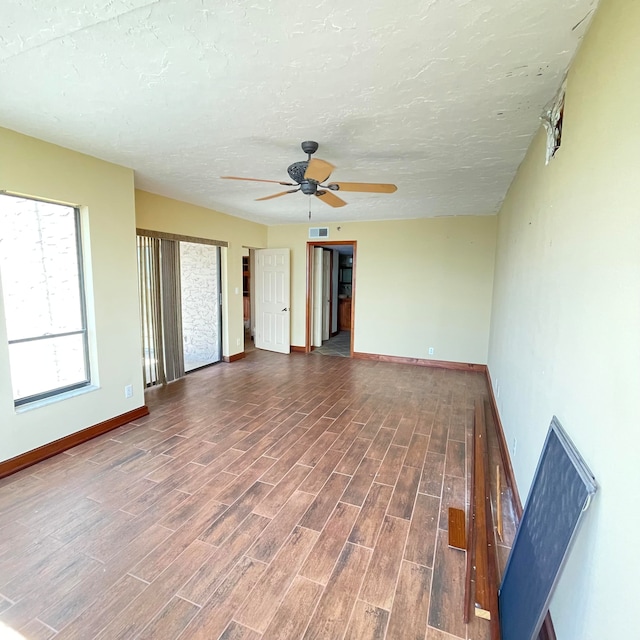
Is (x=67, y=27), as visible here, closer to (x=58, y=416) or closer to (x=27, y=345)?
(x=27, y=345)

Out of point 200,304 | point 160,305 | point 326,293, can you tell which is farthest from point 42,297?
point 326,293

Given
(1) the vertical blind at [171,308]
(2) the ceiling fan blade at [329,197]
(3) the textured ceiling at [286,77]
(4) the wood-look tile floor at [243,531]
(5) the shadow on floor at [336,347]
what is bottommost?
(4) the wood-look tile floor at [243,531]

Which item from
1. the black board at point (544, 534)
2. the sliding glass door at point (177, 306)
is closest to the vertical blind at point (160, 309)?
the sliding glass door at point (177, 306)

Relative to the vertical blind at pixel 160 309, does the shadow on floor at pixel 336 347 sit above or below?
below

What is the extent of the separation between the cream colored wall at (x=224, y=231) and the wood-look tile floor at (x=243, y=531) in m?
2.44

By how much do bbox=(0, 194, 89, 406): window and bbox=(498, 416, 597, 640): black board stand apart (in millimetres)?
3473

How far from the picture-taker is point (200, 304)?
227 inches

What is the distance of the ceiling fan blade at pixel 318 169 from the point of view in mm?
2297

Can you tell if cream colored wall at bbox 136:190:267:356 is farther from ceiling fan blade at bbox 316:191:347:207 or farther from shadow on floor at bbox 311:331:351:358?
ceiling fan blade at bbox 316:191:347:207

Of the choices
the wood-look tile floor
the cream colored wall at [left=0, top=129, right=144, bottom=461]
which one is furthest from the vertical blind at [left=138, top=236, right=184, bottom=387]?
the wood-look tile floor

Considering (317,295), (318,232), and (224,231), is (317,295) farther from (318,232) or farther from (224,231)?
(224,231)

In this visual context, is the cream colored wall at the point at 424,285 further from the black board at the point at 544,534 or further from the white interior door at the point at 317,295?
the black board at the point at 544,534

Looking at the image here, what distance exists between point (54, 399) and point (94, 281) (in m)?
1.07

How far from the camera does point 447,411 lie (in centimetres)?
389
